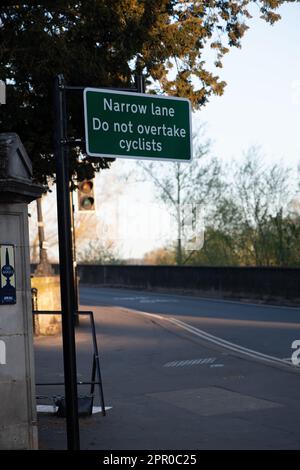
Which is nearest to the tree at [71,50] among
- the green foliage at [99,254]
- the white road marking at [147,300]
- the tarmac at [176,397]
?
the tarmac at [176,397]

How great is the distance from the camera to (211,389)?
1125 cm

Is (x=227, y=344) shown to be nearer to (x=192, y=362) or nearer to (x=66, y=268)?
(x=192, y=362)

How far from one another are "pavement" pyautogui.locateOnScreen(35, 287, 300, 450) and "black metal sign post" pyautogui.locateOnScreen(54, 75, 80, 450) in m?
1.21

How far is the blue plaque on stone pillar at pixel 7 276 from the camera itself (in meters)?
7.40

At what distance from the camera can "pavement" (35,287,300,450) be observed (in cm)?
838

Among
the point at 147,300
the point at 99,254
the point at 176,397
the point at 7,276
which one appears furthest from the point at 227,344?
the point at 99,254

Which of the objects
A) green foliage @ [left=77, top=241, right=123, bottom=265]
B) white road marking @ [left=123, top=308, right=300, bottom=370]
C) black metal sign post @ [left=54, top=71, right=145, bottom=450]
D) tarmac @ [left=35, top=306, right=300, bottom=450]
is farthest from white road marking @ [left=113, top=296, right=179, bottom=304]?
black metal sign post @ [left=54, top=71, right=145, bottom=450]

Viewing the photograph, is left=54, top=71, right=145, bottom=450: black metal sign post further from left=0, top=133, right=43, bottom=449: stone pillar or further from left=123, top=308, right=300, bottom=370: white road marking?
left=123, top=308, right=300, bottom=370: white road marking

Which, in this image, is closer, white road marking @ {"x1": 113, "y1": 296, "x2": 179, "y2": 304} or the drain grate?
the drain grate

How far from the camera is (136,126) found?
731 centimetres

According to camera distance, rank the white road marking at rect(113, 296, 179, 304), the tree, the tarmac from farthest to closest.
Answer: the white road marking at rect(113, 296, 179, 304), the tree, the tarmac

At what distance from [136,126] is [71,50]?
5.31m

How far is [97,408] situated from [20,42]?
18.8 feet

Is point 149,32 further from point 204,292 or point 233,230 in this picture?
point 233,230
